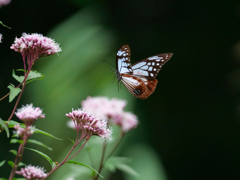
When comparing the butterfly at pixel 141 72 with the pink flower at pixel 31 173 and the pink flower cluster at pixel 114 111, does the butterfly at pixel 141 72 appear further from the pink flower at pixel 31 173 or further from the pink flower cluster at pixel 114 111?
the pink flower at pixel 31 173

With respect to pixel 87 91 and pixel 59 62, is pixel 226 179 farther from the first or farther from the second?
pixel 59 62

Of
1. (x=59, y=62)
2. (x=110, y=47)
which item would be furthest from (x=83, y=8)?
(x=59, y=62)

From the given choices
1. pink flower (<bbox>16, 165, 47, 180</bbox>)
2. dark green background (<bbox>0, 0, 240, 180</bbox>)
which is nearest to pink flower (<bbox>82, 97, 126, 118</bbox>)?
pink flower (<bbox>16, 165, 47, 180</bbox>)

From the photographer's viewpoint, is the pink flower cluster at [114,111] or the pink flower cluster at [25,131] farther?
the pink flower cluster at [114,111]

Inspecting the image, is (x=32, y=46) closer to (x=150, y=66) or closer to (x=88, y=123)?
(x=88, y=123)

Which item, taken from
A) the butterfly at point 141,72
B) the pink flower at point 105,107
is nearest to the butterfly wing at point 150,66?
the butterfly at point 141,72

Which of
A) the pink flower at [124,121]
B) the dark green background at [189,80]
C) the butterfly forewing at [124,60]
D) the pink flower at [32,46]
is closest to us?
the pink flower at [32,46]

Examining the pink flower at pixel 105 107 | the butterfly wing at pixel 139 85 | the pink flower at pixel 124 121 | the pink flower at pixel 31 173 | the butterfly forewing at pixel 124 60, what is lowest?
the pink flower at pixel 31 173
